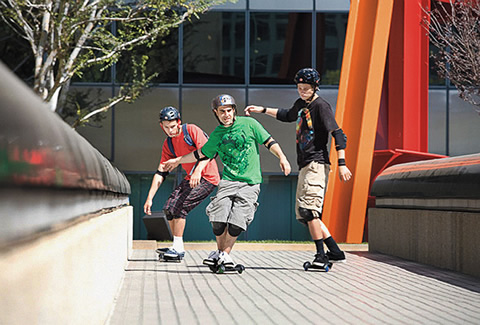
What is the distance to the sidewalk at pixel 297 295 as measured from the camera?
476cm

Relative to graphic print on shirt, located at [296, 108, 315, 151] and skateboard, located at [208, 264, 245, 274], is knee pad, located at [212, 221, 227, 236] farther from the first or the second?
graphic print on shirt, located at [296, 108, 315, 151]

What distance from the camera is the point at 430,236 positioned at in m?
8.57

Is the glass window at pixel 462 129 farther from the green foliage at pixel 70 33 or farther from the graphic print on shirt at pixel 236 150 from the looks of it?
the graphic print on shirt at pixel 236 150

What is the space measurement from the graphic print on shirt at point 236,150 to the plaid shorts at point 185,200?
41.8 inches

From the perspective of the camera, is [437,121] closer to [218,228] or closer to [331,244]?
[331,244]

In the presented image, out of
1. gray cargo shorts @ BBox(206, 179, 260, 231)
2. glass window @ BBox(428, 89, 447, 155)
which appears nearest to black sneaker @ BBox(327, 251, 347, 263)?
gray cargo shorts @ BBox(206, 179, 260, 231)

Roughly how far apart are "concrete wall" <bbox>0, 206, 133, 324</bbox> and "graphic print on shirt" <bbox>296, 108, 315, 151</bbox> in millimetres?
4611

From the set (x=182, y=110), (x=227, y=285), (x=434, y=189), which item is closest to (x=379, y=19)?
(x=182, y=110)

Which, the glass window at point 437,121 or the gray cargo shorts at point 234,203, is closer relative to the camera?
the gray cargo shorts at point 234,203

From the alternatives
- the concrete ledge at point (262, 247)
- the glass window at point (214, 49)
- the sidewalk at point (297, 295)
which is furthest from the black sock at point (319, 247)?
the glass window at point (214, 49)

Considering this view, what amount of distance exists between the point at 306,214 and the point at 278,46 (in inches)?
513

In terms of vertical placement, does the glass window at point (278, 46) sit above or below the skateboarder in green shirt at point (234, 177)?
above

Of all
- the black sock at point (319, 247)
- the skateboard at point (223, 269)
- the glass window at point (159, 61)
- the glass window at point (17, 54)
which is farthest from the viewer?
the glass window at point (159, 61)

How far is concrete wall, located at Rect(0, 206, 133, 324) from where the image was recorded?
5.23ft
